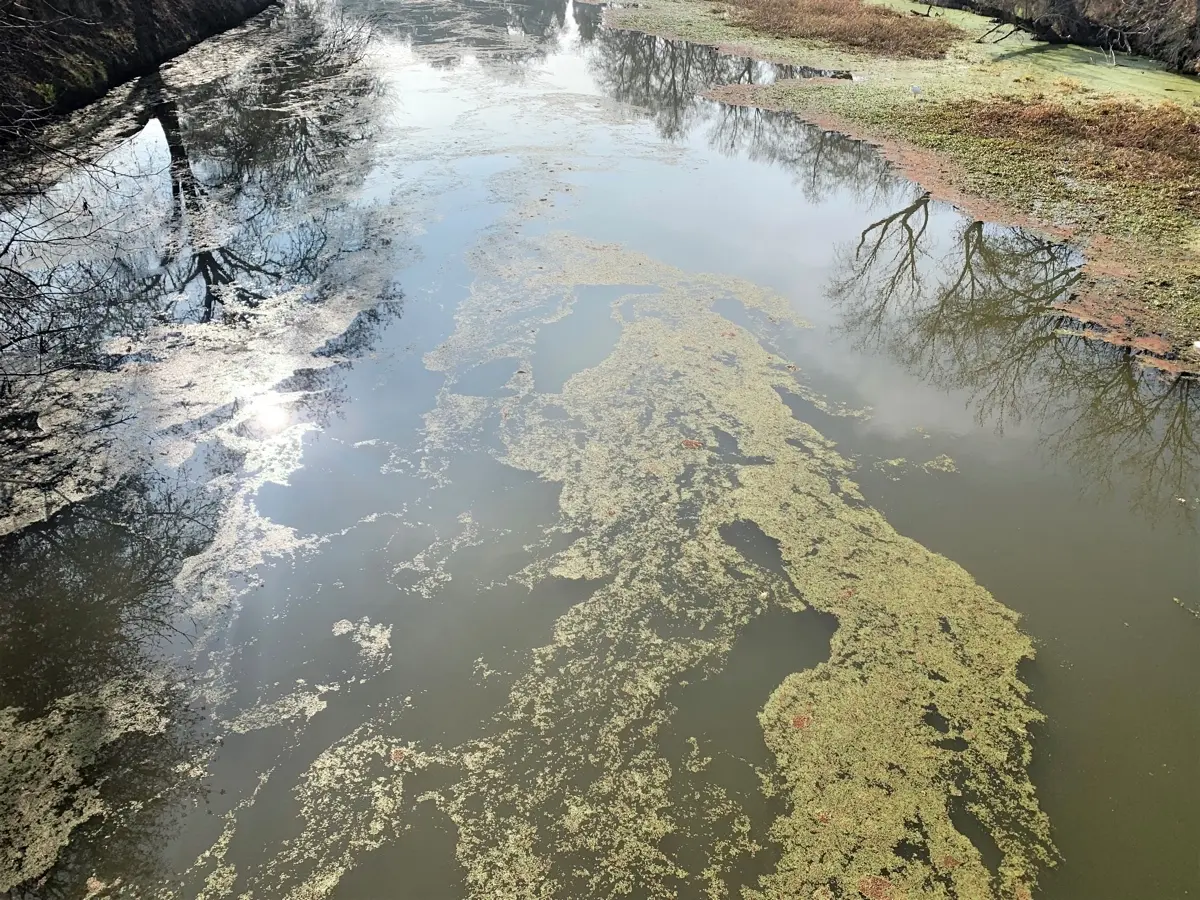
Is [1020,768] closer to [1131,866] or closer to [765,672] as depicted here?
[1131,866]

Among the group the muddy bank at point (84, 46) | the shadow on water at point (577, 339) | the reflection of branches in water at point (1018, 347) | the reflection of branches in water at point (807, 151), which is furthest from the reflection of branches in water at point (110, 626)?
the reflection of branches in water at point (807, 151)

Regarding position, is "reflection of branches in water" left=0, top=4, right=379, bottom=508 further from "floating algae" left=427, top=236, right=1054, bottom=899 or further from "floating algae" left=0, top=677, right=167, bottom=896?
"floating algae" left=427, top=236, right=1054, bottom=899

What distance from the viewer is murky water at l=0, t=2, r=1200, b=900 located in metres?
2.05

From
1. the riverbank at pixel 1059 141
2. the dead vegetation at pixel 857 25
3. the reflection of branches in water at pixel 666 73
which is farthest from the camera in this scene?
the dead vegetation at pixel 857 25

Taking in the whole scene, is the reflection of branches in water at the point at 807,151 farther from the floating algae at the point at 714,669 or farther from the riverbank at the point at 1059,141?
the floating algae at the point at 714,669

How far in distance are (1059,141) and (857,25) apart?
6083mm

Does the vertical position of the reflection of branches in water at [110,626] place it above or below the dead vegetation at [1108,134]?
below

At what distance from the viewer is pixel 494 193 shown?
6125 mm

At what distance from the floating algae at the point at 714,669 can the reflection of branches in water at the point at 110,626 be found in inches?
36.3

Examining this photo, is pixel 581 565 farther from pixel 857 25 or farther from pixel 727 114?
pixel 857 25

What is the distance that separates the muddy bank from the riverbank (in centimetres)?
694

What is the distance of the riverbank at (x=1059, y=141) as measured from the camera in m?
4.61

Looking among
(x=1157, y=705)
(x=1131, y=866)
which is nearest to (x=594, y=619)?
(x=1131, y=866)

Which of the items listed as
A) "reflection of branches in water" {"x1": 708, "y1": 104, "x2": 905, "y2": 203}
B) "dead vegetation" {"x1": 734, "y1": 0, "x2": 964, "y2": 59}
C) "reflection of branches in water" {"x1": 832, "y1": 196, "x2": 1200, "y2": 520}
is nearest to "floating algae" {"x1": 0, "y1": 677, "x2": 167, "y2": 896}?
"reflection of branches in water" {"x1": 832, "y1": 196, "x2": 1200, "y2": 520}
